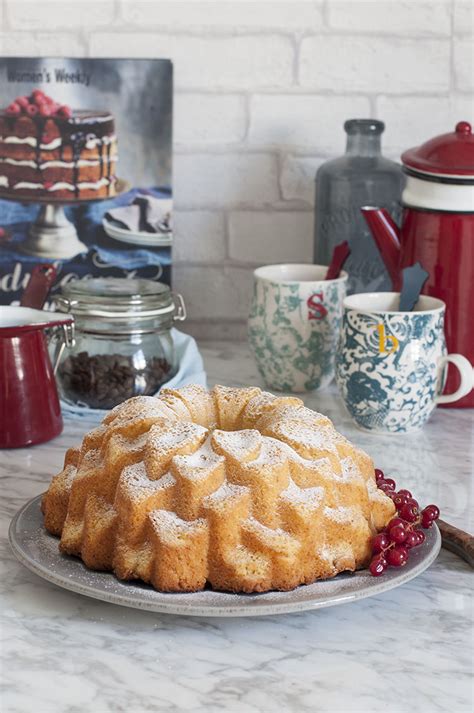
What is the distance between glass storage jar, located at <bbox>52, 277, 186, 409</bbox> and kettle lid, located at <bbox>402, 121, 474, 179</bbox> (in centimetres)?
35

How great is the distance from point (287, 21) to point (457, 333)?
1.85ft

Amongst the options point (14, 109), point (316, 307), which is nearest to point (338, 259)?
point (316, 307)

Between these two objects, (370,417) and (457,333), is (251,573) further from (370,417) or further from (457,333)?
(457,333)

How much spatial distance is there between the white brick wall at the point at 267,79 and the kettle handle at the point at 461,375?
45 cm

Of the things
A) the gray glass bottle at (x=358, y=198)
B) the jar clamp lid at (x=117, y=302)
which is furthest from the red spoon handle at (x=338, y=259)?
the jar clamp lid at (x=117, y=302)

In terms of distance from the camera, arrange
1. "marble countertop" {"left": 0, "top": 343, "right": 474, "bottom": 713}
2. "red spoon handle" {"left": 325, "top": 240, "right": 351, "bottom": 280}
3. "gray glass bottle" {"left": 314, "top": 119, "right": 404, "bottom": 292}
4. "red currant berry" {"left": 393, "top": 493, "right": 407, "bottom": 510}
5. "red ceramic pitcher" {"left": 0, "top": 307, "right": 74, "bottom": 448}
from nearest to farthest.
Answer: "marble countertop" {"left": 0, "top": 343, "right": 474, "bottom": 713} < "red currant berry" {"left": 393, "top": 493, "right": 407, "bottom": 510} < "red ceramic pitcher" {"left": 0, "top": 307, "right": 74, "bottom": 448} < "red spoon handle" {"left": 325, "top": 240, "right": 351, "bottom": 280} < "gray glass bottle" {"left": 314, "top": 119, "right": 404, "bottom": 292}

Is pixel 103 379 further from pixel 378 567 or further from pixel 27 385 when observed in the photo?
pixel 378 567

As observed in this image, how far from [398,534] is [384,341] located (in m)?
0.42

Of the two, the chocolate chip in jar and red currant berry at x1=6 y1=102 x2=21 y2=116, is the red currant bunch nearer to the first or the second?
the chocolate chip in jar

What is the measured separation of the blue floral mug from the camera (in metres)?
1.24

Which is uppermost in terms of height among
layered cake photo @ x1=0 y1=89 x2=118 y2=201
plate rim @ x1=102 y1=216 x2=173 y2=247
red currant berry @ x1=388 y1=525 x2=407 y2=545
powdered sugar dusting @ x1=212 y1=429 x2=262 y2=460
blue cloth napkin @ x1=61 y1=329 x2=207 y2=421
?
layered cake photo @ x1=0 y1=89 x2=118 y2=201

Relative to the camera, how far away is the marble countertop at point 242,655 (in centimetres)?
71

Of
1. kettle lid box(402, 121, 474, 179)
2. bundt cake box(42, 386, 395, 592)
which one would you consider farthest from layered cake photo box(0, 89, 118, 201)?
bundt cake box(42, 386, 395, 592)

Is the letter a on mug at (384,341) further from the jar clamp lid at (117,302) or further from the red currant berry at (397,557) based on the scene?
the red currant berry at (397,557)
